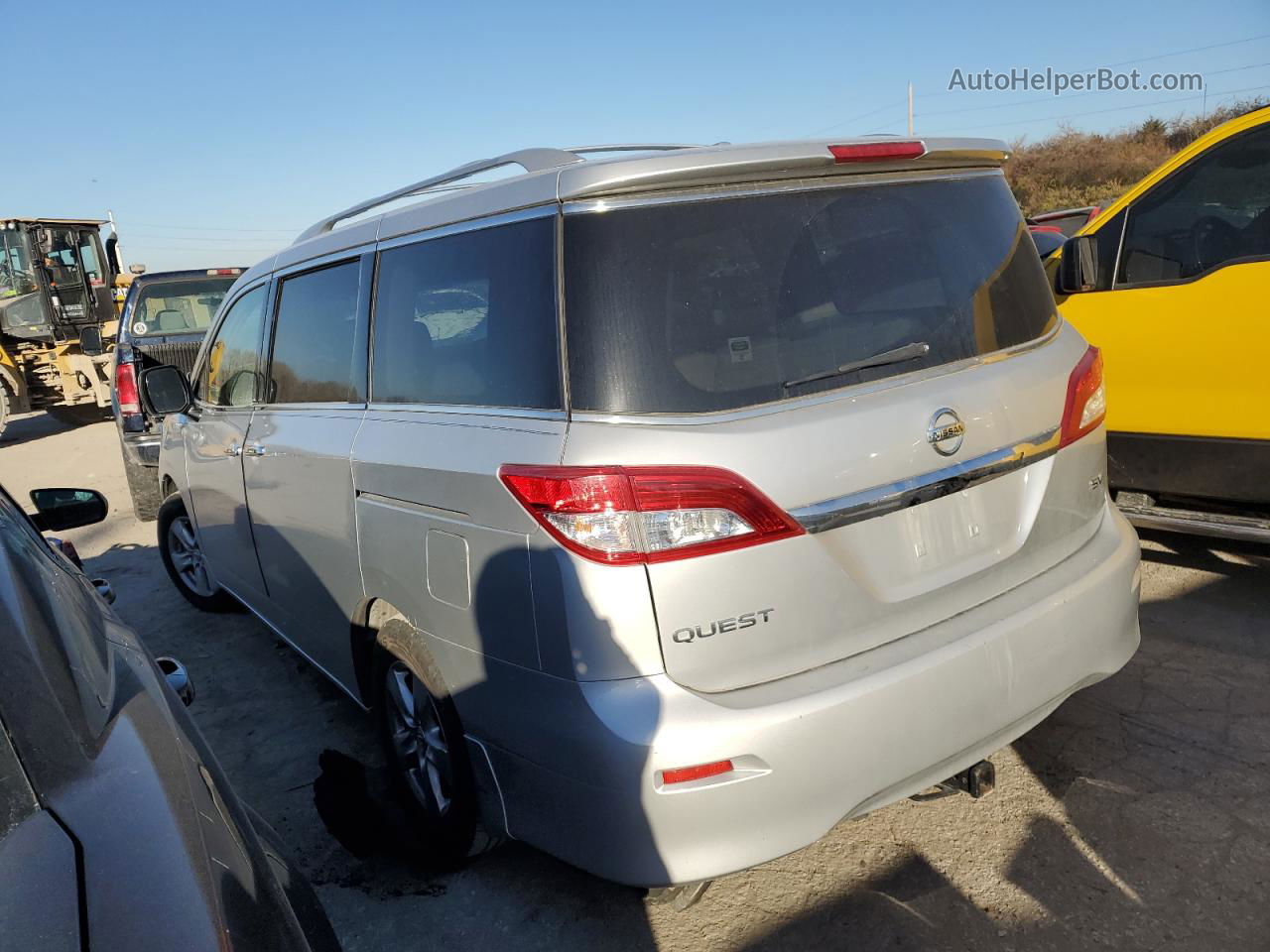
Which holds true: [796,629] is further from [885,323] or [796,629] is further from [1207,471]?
[1207,471]

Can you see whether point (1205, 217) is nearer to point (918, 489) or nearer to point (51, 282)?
point (918, 489)

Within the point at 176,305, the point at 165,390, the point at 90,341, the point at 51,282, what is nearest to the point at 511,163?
the point at 165,390

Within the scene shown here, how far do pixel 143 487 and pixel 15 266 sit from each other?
10.3 meters

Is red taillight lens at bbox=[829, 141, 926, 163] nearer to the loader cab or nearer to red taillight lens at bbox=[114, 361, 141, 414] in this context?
red taillight lens at bbox=[114, 361, 141, 414]

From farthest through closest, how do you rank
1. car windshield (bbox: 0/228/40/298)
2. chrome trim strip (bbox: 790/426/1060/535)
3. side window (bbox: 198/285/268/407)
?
car windshield (bbox: 0/228/40/298) < side window (bbox: 198/285/268/407) < chrome trim strip (bbox: 790/426/1060/535)

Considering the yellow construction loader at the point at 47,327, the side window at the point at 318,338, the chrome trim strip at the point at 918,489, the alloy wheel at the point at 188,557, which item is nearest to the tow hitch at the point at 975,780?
the chrome trim strip at the point at 918,489

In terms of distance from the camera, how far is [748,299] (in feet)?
6.84

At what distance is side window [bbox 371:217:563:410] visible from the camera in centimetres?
216

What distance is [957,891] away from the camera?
7.99 ft

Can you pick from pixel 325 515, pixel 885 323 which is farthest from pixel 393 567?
pixel 885 323

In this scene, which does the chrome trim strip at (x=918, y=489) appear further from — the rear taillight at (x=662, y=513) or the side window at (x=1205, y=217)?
the side window at (x=1205, y=217)

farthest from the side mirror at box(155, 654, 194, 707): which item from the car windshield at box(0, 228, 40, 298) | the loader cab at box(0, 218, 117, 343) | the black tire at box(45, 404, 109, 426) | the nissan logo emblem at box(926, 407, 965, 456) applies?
the car windshield at box(0, 228, 40, 298)

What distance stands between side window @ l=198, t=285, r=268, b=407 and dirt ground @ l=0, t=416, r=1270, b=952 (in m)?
1.49

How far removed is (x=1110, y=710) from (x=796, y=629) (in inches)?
72.9
